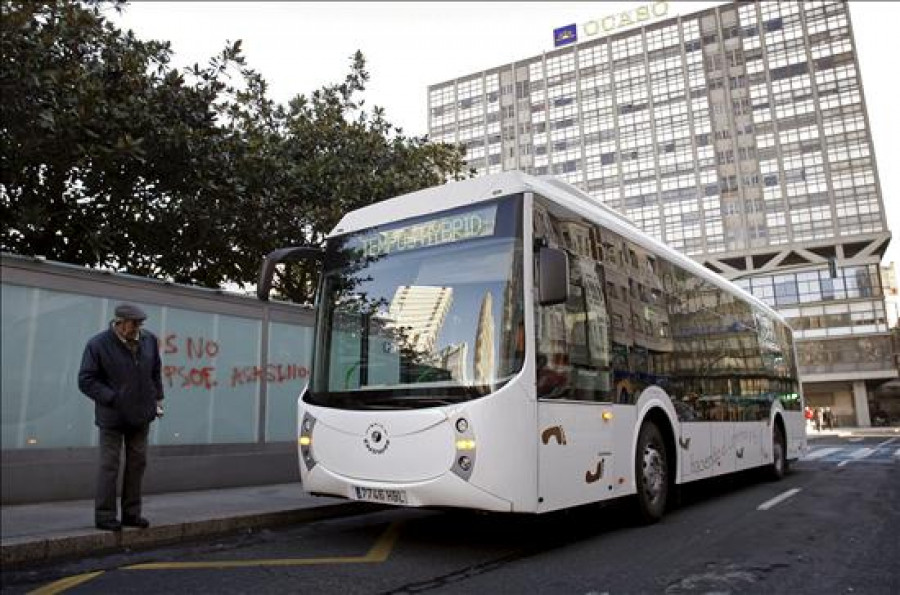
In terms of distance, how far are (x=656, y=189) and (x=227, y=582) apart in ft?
249

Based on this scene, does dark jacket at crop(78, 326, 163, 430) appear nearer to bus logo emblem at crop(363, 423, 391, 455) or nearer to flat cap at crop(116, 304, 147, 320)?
flat cap at crop(116, 304, 147, 320)

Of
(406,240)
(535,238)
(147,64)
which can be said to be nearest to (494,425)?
(535,238)

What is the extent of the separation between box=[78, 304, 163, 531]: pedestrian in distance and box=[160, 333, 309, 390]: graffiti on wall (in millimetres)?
3110

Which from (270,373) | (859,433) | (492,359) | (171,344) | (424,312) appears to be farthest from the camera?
(859,433)

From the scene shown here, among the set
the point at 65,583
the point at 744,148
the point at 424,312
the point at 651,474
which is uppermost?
→ the point at 744,148

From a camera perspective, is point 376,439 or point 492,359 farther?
point 376,439

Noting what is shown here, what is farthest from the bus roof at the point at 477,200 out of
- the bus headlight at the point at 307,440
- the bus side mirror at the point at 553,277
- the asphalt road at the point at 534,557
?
the asphalt road at the point at 534,557

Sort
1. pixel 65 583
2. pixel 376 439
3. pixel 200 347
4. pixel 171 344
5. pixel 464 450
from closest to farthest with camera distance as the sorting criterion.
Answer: pixel 65 583, pixel 464 450, pixel 376 439, pixel 171 344, pixel 200 347

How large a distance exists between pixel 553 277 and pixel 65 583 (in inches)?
153

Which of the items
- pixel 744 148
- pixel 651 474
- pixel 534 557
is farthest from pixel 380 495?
pixel 744 148

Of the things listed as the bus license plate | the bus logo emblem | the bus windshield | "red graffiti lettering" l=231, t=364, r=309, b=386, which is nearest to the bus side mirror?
the bus windshield

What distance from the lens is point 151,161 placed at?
1065cm

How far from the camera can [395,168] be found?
14508 mm

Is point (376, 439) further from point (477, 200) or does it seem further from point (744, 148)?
point (744, 148)
